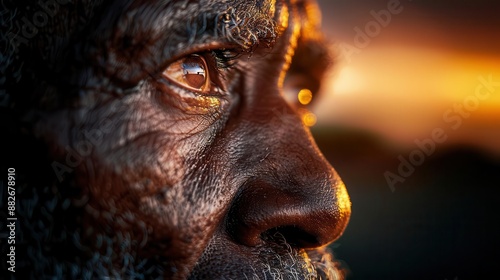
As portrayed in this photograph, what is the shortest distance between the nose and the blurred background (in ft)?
4.45

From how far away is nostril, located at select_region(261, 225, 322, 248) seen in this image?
871mm

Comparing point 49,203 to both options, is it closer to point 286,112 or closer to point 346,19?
point 286,112

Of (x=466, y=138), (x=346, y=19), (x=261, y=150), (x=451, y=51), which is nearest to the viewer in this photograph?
(x=261, y=150)

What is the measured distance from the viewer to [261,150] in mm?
897

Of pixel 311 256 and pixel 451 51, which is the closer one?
pixel 311 256

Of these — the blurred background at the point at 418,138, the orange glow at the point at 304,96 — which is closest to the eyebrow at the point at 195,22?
the orange glow at the point at 304,96

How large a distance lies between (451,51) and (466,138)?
41 centimetres

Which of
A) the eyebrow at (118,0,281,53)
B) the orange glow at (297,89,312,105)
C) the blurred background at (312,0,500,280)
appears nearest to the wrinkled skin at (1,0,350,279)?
the eyebrow at (118,0,281,53)

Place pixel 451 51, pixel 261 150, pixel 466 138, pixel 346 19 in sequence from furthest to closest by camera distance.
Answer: pixel 466 138 < pixel 451 51 < pixel 346 19 < pixel 261 150

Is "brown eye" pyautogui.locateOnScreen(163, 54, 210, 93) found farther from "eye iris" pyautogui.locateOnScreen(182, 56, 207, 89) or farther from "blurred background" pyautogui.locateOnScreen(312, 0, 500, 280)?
"blurred background" pyautogui.locateOnScreen(312, 0, 500, 280)

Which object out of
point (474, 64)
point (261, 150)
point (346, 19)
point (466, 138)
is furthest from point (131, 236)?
point (466, 138)

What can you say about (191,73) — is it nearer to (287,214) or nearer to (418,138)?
(287,214)

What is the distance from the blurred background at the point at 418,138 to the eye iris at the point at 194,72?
4.53 ft

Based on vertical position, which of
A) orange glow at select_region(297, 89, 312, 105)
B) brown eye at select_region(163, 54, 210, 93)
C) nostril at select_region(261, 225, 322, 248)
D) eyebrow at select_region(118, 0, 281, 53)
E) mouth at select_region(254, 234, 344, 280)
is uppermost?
orange glow at select_region(297, 89, 312, 105)
